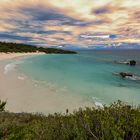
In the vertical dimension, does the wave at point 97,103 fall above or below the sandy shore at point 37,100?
above

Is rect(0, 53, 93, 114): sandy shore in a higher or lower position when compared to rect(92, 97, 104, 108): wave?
lower

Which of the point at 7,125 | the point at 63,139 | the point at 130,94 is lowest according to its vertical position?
the point at 130,94

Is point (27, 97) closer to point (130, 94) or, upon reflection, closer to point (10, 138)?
point (130, 94)

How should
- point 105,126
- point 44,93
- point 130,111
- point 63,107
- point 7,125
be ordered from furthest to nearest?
1. point 44,93
2. point 63,107
3. point 7,125
4. point 130,111
5. point 105,126

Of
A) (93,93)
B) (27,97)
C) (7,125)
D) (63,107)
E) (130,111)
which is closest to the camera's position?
(130,111)

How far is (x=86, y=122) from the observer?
12.3 feet

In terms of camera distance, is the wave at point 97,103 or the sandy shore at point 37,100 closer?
the sandy shore at point 37,100

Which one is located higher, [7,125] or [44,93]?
[7,125]

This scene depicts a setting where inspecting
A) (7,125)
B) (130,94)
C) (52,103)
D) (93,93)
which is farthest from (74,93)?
(7,125)

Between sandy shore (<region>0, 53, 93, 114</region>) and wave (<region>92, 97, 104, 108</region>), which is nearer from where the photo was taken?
sandy shore (<region>0, 53, 93, 114</region>)

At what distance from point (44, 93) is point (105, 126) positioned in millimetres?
→ 21936

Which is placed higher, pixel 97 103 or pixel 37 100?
pixel 97 103

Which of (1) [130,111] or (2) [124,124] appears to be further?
(1) [130,111]

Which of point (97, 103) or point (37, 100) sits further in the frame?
point (37, 100)
